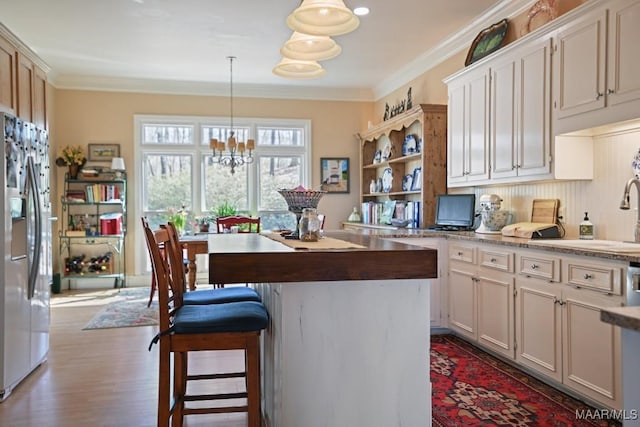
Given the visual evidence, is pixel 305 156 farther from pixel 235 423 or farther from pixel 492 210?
pixel 235 423

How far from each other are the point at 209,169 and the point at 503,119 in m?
4.43

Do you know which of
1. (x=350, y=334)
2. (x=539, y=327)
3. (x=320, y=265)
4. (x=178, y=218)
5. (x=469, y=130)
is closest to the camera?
(x=320, y=265)

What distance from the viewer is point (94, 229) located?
6.62 meters

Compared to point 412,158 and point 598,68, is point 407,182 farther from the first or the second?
point 598,68

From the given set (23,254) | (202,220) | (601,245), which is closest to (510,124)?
(601,245)

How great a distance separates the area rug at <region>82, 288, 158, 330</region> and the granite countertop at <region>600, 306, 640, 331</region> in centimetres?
441

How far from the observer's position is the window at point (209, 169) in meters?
6.89

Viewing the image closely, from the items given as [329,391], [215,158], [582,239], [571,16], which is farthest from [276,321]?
[215,158]

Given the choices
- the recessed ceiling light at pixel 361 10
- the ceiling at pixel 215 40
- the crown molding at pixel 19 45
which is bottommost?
the crown molding at pixel 19 45

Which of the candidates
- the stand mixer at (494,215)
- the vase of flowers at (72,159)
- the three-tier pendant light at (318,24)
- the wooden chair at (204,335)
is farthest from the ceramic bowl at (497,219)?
the vase of flowers at (72,159)

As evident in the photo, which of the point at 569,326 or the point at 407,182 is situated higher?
the point at 407,182

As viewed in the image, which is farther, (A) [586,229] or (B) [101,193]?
(B) [101,193]

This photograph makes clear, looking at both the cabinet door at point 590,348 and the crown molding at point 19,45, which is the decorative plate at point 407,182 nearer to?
the cabinet door at point 590,348

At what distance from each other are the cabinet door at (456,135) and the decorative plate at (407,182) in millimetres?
1044
